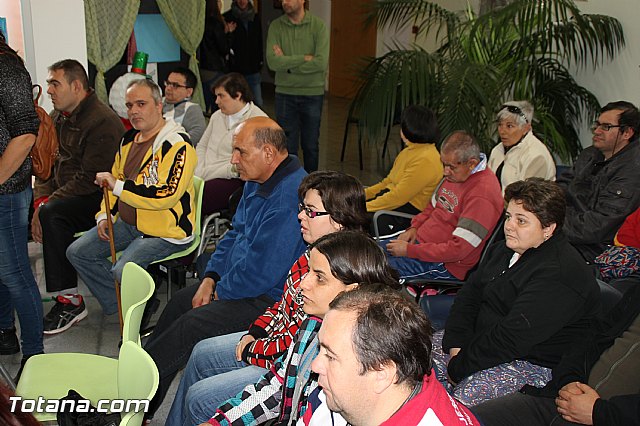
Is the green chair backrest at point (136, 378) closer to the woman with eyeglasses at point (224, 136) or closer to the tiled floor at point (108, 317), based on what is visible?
the tiled floor at point (108, 317)

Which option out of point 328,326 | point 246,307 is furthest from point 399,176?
point 328,326

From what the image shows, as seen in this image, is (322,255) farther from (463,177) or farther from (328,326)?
(463,177)

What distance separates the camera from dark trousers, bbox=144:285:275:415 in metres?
2.85

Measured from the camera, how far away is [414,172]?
14.1 ft

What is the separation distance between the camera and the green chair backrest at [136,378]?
1880mm

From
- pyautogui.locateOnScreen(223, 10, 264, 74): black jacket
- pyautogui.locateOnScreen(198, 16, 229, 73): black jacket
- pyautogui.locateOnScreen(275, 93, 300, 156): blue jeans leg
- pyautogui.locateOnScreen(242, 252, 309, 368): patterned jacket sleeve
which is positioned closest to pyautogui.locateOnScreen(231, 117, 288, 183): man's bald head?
pyautogui.locateOnScreen(242, 252, 309, 368): patterned jacket sleeve

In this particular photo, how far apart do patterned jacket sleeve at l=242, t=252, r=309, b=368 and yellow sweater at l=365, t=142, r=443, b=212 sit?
1865 millimetres

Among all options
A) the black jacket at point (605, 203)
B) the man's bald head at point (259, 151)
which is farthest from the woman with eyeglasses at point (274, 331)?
the black jacket at point (605, 203)

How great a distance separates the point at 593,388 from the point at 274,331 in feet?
3.58

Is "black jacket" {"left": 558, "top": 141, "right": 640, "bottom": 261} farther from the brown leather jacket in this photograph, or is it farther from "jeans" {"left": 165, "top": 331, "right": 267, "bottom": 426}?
the brown leather jacket

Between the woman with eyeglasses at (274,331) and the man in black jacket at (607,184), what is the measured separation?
1.61 meters

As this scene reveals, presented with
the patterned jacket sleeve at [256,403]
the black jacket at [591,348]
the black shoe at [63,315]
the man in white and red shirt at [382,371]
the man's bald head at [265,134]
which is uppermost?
the man's bald head at [265,134]

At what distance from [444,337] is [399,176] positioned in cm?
180

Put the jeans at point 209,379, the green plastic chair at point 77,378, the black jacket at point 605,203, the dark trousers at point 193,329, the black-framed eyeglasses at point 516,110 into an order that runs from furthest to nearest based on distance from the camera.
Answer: the black-framed eyeglasses at point 516,110, the black jacket at point 605,203, the dark trousers at point 193,329, the jeans at point 209,379, the green plastic chair at point 77,378
